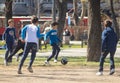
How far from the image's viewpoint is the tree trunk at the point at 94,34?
2099 centimetres

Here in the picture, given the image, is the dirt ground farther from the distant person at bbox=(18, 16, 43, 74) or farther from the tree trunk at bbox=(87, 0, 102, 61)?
the tree trunk at bbox=(87, 0, 102, 61)

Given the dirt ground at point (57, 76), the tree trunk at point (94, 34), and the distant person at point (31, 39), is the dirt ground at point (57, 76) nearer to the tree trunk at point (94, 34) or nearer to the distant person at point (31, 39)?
the distant person at point (31, 39)

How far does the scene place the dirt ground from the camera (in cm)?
1427

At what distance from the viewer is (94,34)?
2109 cm

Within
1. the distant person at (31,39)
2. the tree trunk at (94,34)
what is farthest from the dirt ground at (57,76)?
the tree trunk at (94,34)

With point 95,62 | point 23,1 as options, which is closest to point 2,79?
point 95,62

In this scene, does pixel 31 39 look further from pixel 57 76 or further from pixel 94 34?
pixel 94 34

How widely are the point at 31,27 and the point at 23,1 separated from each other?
250 ft

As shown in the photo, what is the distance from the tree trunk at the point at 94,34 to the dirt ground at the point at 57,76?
2866mm

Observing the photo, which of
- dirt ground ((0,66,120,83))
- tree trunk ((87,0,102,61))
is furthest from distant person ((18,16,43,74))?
tree trunk ((87,0,102,61))

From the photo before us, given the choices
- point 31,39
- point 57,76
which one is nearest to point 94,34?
point 31,39

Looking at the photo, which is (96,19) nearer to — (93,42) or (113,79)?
(93,42)

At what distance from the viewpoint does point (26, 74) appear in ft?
51.8

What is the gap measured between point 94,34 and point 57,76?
6025mm
